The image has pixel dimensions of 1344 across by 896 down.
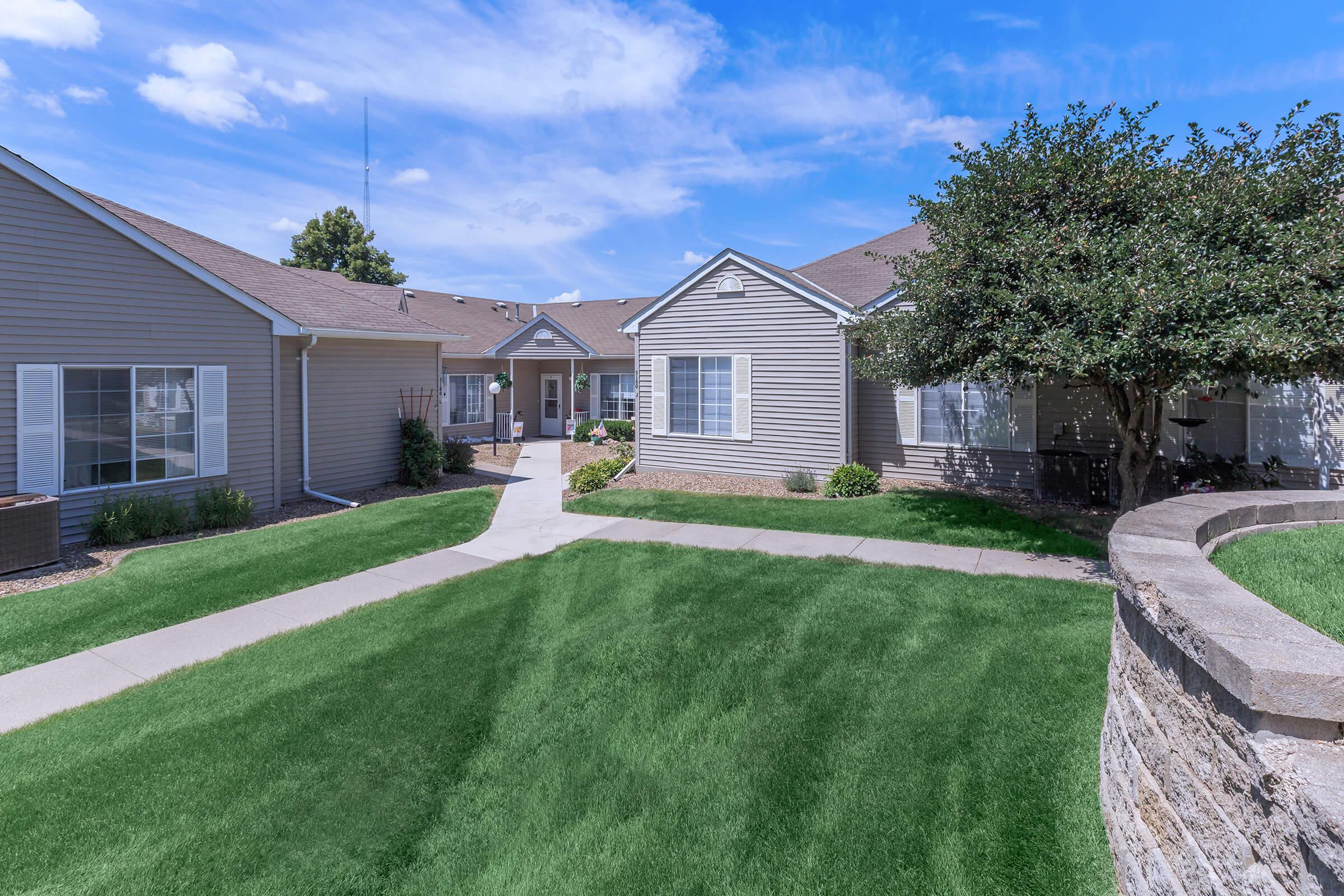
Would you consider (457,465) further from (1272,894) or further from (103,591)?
(1272,894)

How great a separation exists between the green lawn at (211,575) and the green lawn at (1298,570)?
7.89 metres

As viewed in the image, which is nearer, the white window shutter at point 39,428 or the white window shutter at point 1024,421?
the white window shutter at point 39,428

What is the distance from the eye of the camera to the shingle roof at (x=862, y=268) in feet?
45.3

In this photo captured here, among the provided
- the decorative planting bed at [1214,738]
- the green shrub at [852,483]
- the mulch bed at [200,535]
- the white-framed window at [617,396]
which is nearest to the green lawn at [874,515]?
the green shrub at [852,483]

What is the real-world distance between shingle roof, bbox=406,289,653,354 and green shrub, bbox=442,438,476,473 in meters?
6.14

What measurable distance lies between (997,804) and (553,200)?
59.5 feet

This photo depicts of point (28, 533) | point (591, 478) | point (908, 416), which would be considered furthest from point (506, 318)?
point (28, 533)

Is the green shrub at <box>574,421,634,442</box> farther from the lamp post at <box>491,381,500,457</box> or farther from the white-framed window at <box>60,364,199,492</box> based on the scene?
the white-framed window at <box>60,364,199,492</box>

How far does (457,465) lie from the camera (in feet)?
49.0

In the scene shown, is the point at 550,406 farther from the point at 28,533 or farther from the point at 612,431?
the point at 28,533

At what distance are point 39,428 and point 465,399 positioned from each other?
12.8 m

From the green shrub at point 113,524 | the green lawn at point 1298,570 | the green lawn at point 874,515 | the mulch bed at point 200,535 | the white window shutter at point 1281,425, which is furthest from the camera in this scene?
Answer: the white window shutter at point 1281,425

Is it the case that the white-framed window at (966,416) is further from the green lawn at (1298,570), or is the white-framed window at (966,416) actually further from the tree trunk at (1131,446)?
the green lawn at (1298,570)

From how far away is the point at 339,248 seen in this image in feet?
116
